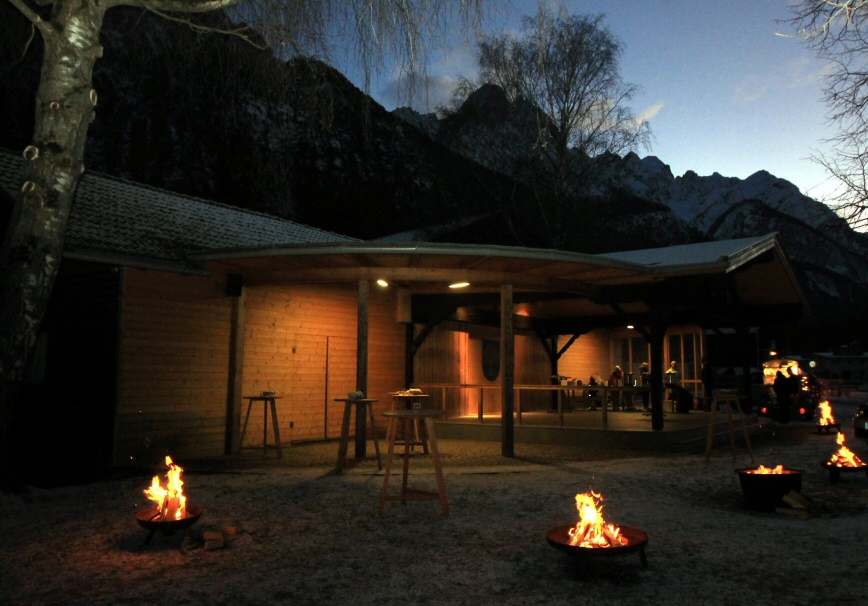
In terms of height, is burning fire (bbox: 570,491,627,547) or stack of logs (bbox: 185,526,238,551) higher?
burning fire (bbox: 570,491,627,547)

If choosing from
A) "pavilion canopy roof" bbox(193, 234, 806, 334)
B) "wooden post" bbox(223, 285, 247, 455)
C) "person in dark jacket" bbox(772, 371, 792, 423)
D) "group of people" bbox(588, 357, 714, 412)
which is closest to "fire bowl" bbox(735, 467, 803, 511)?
"pavilion canopy roof" bbox(193, 234, 806, 334)

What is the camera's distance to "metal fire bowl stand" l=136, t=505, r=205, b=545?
4746mm

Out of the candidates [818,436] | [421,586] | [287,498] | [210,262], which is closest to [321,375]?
[210,262]

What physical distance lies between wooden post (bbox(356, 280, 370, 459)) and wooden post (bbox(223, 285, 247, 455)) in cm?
215

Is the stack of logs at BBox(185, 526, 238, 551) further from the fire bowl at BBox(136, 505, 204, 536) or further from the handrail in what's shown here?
the handrail

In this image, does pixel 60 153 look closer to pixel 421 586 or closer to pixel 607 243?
pixel 421 586

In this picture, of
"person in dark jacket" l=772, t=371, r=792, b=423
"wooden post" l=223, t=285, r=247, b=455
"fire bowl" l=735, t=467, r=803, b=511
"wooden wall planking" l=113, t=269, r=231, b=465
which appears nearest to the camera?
"fire bowl" l=735, t=467, r=803, b=511

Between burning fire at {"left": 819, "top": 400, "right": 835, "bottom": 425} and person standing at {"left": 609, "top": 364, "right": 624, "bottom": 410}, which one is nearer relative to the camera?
burning fire at {"left": 819, "top": 400, "right": 835, "bottom": 425}

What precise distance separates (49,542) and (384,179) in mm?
33467

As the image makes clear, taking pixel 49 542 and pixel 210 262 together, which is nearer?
pixel 49 542

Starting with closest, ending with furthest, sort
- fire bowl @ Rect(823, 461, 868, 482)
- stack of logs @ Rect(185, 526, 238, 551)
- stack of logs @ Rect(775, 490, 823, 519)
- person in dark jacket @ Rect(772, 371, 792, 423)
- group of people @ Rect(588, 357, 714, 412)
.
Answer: stack of logs @ Rect(185, 526, 238, 551) → stack of logs @ Rect(775, 490, 823, 519) → fire bowl @ Rect(823, 461, 868, 482) → person in dark jacket @ Rect(772, 371, 792, 423) → group of people @ Rect(588, 357, 714, 412)

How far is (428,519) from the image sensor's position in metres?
5.84

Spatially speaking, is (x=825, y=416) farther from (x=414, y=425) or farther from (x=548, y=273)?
(x=414, y=425)

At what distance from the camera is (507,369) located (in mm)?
9898
